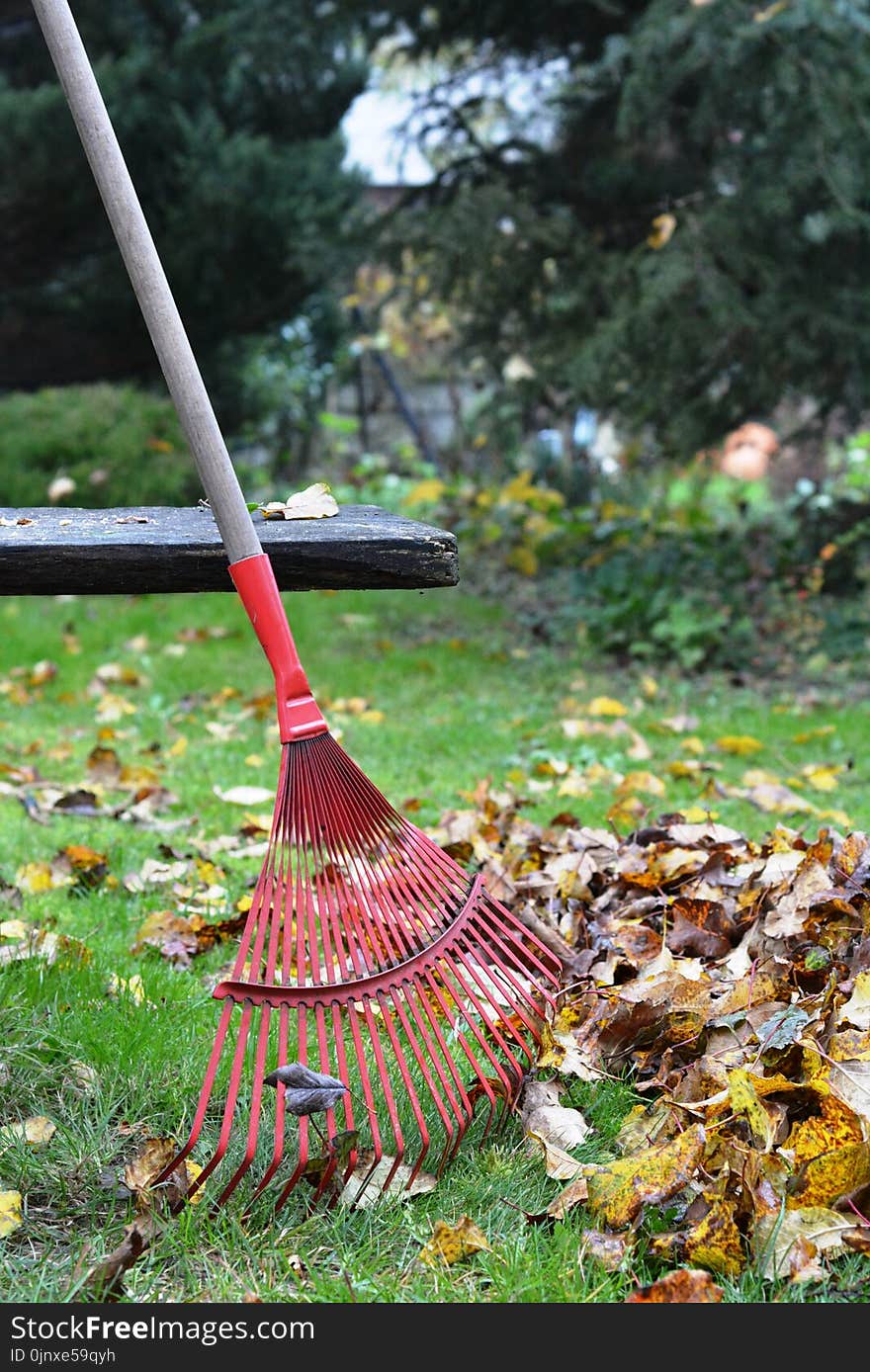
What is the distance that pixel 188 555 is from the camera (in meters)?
Answer: 1.71

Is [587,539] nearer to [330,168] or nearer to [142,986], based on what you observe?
[330,168]

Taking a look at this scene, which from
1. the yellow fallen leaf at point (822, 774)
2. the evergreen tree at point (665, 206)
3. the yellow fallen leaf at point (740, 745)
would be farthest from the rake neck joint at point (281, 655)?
the evergreen tree at point (665, 206)

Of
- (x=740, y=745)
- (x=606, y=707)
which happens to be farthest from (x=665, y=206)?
(x=740, y=745)

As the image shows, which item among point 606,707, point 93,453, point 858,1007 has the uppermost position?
point 93,453

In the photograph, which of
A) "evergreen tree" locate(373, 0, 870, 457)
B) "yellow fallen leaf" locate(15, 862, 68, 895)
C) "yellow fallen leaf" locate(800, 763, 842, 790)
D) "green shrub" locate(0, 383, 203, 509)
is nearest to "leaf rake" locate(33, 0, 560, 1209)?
"yellow fallen leaf" locate(15, 862, 68, 895)

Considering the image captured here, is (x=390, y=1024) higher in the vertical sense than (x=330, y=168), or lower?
lower

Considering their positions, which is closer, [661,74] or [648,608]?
[661,74]

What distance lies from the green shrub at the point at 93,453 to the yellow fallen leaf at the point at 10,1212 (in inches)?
205

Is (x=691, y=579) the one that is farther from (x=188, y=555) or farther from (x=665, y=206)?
(x=188, y=555)

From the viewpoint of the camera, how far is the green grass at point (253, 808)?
140 cm

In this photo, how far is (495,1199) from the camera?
1.53 m

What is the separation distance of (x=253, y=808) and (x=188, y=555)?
1.70m

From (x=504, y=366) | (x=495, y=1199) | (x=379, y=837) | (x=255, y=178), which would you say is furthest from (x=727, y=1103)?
(x=255, y=178)
